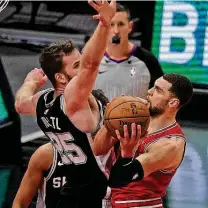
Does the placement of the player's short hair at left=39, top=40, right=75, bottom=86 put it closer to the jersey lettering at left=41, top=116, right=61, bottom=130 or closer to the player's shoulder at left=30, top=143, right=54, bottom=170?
the jersey lettering at left=41, top=116, right=61, bottom=130

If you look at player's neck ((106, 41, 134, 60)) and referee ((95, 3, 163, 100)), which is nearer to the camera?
referee ((95, 3, 163, 100))

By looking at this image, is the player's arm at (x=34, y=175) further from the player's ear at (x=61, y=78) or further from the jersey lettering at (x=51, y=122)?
the player's ear at (x=61, y=78)

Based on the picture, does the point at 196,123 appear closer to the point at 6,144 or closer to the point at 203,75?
the point at 203,75

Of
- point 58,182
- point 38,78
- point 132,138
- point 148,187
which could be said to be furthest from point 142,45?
point 132,138

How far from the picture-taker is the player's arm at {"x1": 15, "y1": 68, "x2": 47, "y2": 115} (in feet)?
15.9

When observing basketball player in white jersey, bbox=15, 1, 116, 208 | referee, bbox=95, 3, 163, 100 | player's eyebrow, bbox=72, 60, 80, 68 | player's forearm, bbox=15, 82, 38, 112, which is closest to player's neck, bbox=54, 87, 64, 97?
basketball player in white jersey, bbox=15, 1, 116, 208

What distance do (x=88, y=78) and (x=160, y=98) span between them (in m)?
0.88

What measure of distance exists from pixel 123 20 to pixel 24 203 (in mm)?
2808

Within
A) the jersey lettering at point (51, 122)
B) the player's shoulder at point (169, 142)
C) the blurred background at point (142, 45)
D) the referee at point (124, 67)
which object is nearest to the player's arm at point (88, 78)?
the jersey lettering at point (51, 122)

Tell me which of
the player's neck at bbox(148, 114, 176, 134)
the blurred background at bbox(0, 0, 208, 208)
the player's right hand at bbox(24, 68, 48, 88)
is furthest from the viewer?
the blurred background at bbox(0, 0, 208, 208)

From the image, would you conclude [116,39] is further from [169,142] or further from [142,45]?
[142,45]

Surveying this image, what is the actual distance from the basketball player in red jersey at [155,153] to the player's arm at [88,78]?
0.18m

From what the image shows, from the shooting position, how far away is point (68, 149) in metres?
4.58

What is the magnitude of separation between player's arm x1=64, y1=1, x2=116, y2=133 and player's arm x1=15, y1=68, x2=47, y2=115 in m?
0.46
